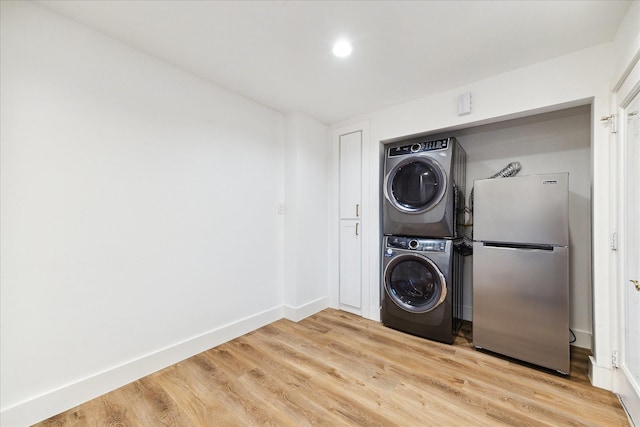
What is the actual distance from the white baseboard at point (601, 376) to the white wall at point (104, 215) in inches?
109

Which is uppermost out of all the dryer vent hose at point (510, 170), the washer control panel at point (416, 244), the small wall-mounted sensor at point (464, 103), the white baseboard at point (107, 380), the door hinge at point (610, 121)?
the small wall-mounted sensor at point (464, 103)

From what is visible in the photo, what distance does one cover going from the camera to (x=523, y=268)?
204 centimetres

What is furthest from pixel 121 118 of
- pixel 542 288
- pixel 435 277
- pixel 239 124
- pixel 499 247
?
pixel 542 288

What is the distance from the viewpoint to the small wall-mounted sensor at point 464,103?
7.73 feet

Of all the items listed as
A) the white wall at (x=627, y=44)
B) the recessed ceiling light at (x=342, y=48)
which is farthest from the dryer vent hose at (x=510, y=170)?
the recessed ceiling light at (x=342, y=48)

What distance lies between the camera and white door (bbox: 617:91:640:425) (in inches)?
57.8

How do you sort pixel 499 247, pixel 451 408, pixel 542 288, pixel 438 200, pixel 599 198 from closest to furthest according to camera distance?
1. pixel 451 408
2. pixel 599 198
3. pixel 542 288
4. pixel 499 247
5. pixel 438 200

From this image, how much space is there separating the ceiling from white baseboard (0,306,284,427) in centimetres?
230

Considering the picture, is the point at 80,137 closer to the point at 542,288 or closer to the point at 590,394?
the point at 542,288

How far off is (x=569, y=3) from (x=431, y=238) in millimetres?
1812

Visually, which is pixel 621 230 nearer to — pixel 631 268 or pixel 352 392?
pixel 631 268

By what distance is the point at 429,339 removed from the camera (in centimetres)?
250

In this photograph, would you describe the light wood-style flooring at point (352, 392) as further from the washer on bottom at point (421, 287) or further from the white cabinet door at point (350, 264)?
the white cabinet door at point (350, 264)

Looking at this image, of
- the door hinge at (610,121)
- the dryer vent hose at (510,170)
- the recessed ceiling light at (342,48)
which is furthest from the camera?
the dryer vent hose at (510,170)
